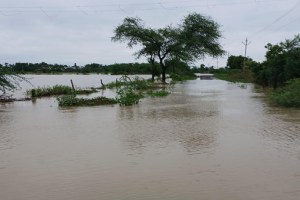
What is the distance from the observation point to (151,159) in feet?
31.7

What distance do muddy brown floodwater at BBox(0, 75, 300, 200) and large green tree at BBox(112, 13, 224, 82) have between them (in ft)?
133

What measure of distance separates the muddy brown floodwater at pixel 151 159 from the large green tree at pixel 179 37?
1596 inches

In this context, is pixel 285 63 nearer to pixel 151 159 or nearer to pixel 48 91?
pixel 48 91

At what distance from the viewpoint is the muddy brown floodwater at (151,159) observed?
727cm

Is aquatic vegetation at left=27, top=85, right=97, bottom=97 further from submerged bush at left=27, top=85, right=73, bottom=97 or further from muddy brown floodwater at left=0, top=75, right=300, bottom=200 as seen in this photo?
muddy brown floodwater at left=0, top=75, right=300, bottom=200

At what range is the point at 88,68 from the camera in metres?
172

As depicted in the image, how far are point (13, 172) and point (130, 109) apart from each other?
13.3m

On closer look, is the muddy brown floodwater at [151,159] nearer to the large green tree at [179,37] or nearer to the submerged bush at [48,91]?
the submerged bush at [48,91]

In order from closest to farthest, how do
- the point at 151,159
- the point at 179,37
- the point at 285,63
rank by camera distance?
the point at 151,159 → the point at 285,63 → the point at 179,37

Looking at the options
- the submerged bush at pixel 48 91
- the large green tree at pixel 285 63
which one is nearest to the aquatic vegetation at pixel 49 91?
the submerged bush at pixel 48 91

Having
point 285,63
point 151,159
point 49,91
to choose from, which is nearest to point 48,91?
point 49,91

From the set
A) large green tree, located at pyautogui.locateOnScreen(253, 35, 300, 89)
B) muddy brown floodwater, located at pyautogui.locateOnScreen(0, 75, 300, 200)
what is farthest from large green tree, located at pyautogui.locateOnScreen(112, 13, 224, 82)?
muddy brown floodwater, located at pyautogui.locateOnScreen(0, 75, 300, 200)

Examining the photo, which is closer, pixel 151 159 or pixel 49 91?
pixel 151 159

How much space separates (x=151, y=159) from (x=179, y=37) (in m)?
48.4
